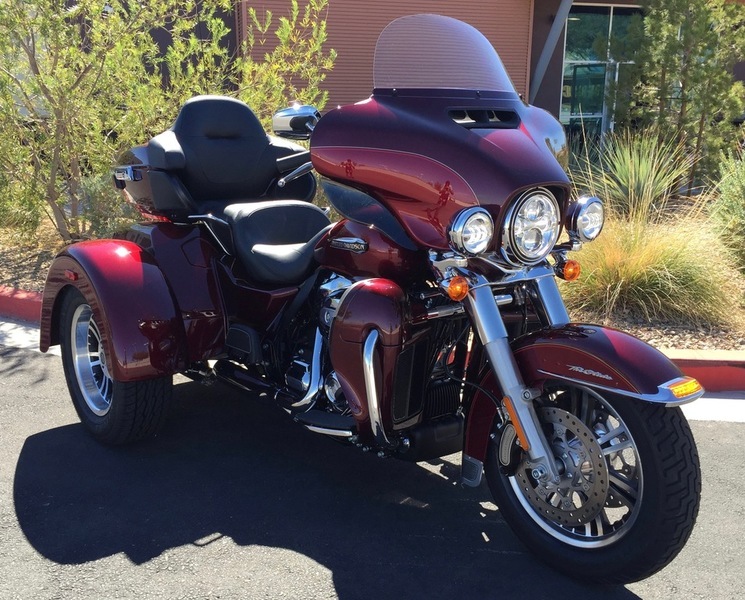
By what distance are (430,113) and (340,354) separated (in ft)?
3.18

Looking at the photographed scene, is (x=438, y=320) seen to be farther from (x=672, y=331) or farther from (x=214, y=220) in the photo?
(x=672, y=331)

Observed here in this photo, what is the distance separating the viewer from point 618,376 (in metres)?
2.51

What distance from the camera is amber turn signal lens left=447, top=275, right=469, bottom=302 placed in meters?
2.70

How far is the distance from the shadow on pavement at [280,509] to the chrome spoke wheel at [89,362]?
21cm

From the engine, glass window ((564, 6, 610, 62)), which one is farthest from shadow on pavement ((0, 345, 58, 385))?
glass window ((564, 6, 610, 62))

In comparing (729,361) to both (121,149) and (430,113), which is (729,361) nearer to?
(430,113)

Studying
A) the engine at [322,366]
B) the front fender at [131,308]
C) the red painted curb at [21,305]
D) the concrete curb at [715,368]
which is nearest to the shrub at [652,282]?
the concrete curb at [715,368]

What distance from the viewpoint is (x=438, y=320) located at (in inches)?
119

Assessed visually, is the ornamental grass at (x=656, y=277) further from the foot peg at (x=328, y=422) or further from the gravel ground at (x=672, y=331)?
the foot peg at (x=328, y=422)

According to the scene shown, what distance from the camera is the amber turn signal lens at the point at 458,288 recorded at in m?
2.70

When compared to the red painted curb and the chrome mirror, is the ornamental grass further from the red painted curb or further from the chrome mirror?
the red painted curb

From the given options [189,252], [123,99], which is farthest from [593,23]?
[189,252]

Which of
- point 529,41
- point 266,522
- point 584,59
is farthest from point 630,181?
point 584,59

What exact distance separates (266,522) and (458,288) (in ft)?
4.29
